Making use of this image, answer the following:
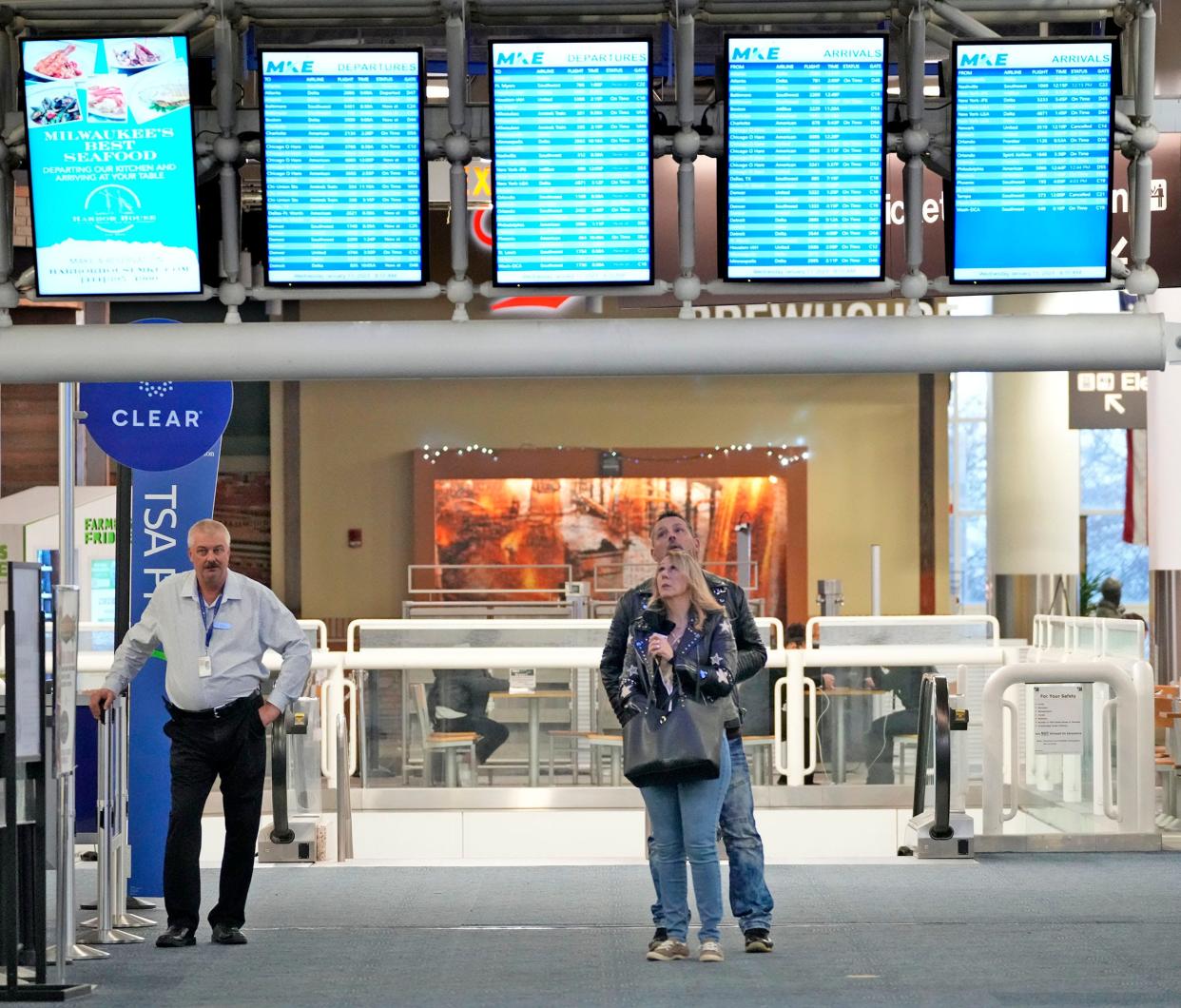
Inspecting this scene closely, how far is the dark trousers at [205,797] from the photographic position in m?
5.57

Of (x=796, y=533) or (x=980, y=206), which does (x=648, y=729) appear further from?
(x=796, y=533)

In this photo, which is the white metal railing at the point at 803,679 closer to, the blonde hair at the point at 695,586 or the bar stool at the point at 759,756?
the bar stool at the point at 759,756

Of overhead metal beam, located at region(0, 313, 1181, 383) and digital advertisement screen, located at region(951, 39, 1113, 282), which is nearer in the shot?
digital advertisement screen, located at region(951, 39, 1113, 282)

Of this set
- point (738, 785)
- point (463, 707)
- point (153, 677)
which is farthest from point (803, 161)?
point (463, 707)

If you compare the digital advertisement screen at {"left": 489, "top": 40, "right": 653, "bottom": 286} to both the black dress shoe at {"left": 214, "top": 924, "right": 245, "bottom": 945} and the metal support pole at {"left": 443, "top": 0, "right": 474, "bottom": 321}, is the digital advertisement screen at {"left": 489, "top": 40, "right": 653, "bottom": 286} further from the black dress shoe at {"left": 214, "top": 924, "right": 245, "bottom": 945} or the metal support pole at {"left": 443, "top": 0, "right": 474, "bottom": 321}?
the black dress shoe at {"left": 214, "top": 924, "right": 245, "bottom": 945}

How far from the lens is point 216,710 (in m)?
5.58

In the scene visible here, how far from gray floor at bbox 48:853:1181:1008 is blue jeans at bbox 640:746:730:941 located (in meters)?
0.18

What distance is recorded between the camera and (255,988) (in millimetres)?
5004

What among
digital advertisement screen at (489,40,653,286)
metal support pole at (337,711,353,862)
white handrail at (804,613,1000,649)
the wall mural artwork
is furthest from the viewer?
the wall mural artwork

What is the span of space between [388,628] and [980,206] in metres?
5.90

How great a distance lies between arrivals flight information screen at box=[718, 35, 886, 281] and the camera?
5.22 metres

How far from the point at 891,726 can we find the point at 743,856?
15.6 ft

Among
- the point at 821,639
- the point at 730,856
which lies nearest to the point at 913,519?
the point at 821,639

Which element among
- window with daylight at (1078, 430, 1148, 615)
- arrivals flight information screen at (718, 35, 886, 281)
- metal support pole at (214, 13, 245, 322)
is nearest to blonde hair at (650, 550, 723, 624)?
arrivals flight information screen at (718, 35, 886, 281)
